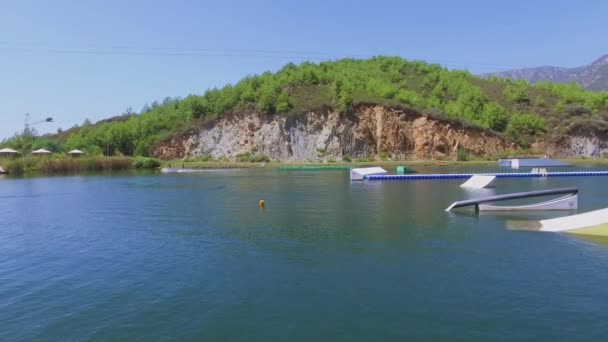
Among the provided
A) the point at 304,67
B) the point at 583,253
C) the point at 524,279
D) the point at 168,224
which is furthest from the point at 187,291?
the point at 304,67

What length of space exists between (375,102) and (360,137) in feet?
26.7

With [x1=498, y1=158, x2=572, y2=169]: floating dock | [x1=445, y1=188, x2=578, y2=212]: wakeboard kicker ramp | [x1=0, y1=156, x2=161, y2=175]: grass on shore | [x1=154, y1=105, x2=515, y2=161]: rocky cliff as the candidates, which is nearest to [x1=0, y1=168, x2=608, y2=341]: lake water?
[x1=445, y1=188, x2=578, y2=212]: wakeboard kicker ramp

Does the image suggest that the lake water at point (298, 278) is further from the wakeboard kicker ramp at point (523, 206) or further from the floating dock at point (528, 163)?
the floating dock at point (528, 163)

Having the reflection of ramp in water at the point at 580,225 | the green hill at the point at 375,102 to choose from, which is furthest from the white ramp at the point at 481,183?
the green hill at the point at 375,102

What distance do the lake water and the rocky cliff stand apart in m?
68.3

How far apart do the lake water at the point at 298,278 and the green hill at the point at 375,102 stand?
7516cm

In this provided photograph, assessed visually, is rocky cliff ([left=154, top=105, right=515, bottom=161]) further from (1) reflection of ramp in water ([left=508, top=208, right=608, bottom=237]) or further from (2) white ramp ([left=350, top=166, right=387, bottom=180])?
(1) reflection of ramp in water ([left=508, top=208, right=608, bottom=237])

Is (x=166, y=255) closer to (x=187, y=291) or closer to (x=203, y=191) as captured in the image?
(x=187, y=291)

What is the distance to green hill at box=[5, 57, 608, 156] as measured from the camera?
99.2 meters

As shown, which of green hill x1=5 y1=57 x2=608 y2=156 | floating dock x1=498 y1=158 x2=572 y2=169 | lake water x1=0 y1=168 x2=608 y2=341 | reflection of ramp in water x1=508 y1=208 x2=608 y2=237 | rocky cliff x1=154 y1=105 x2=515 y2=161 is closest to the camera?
lake water x1=0 y1=168 x2=608 y2=341

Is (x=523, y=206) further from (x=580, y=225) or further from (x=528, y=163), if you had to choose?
(x=528, y=163)

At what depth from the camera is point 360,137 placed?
315 feet

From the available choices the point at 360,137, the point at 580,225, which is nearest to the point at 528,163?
the point at 360,137

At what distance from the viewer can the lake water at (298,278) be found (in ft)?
35.9
